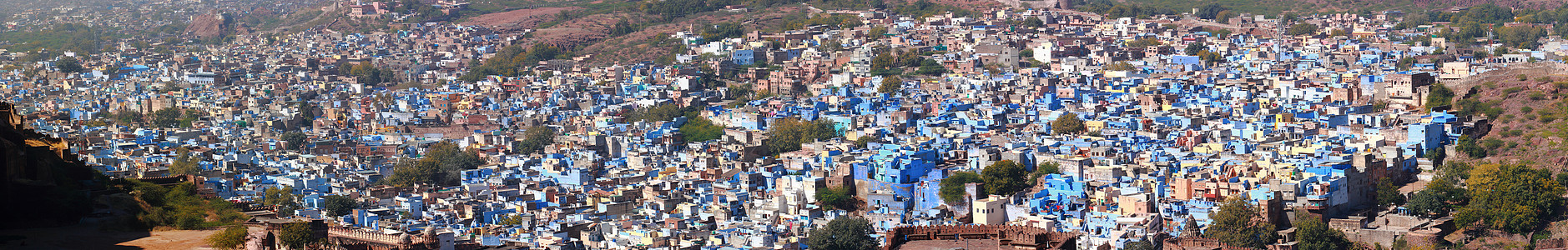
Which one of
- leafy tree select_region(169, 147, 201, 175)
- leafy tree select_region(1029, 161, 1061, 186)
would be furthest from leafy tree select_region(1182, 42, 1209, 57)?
leafy tree select_region(169, 147, 201, 175)

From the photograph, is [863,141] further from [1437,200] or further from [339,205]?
[1437,200]

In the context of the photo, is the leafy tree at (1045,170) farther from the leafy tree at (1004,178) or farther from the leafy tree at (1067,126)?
the leafy tree at (1067,126)

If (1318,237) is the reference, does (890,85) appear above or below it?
above

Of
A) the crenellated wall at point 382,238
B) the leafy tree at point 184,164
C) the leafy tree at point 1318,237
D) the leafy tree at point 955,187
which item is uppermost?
the leafy tree at point 184,164

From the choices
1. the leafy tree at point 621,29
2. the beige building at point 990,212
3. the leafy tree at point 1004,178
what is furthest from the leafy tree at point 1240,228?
the leafy tree at point 621,29

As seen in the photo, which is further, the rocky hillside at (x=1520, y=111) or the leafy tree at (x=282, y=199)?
the rocky hillside at (x=1520, y=111)

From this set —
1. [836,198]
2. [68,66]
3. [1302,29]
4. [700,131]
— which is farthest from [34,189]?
[68,66]

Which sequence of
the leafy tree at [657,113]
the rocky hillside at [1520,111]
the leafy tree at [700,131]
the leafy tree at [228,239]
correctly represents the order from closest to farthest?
the leafy tree at [228,239] → the rocky hillside at [1520,111] → the leafy tree at [700,131] → the leafy tree at [657,113]

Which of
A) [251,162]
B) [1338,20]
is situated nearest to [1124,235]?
[251,162]
